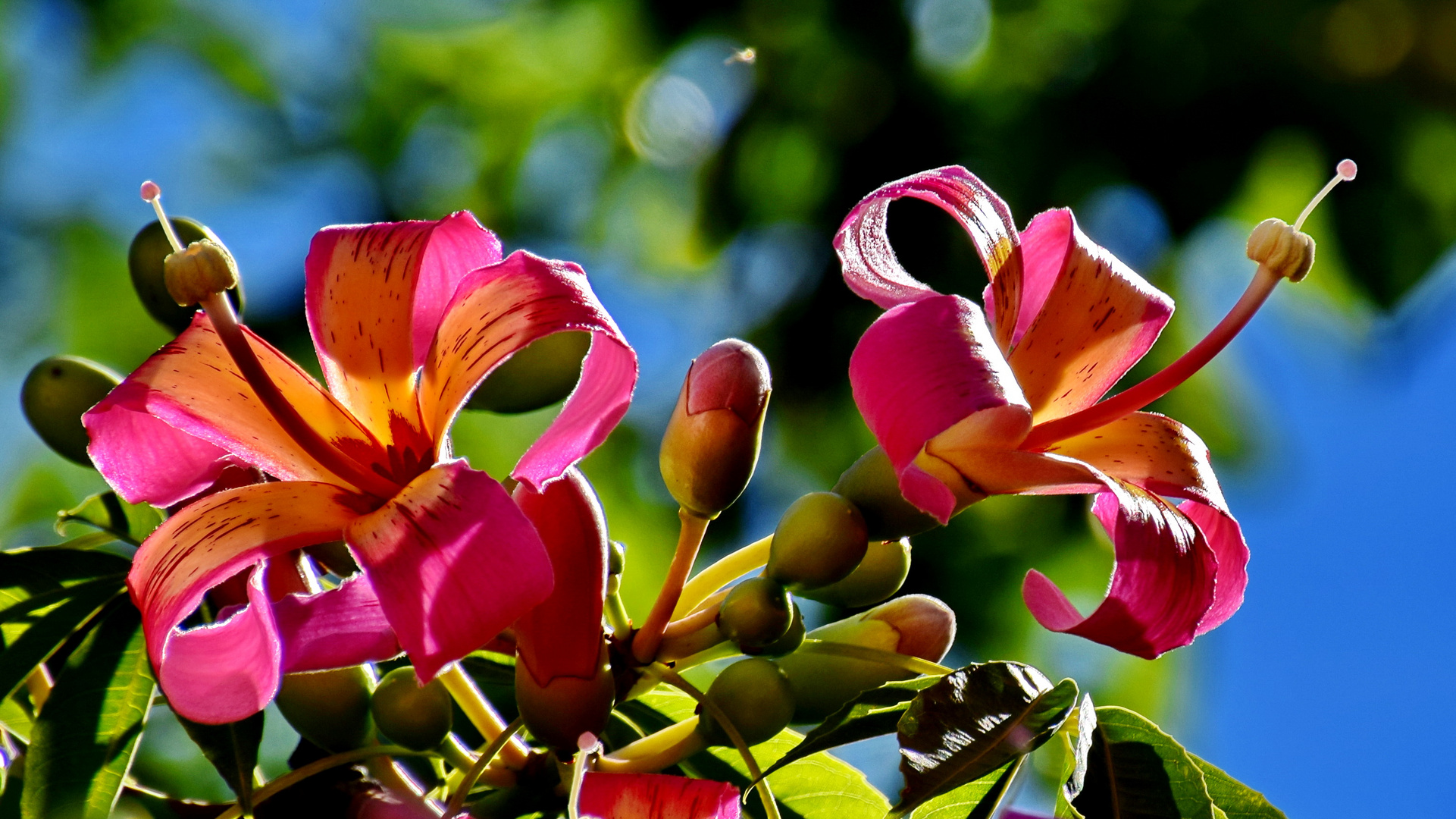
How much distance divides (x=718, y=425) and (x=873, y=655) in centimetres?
29

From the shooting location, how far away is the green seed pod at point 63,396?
56.6 inches

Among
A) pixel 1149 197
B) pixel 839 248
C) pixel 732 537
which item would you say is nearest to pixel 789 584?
pixel 839 248

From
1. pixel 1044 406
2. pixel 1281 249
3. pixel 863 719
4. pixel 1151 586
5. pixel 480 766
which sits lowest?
pixel 480 766

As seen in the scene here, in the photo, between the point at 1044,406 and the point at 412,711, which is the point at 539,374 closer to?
the point at 412,711

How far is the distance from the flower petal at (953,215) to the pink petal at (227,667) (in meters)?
0.56

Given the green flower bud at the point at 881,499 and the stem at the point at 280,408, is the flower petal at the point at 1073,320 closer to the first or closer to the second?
the green flower bud at the point at 881,499

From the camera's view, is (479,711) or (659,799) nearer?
(659,799)

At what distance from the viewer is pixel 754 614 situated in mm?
1148

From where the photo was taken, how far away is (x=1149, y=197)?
4062 mm

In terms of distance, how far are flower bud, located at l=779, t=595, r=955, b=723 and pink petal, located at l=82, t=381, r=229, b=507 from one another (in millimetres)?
575

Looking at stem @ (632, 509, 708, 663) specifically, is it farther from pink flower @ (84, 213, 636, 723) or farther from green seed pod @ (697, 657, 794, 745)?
pink flower @ (84, 213, 636, 723)

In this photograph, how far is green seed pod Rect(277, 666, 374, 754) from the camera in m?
1.22

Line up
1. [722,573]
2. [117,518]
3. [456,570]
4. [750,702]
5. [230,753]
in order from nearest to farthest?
[456,570] < [230,753] < [750,702] < [722,573] < [117,518]

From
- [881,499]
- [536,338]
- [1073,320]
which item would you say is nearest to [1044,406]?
[1073,320]
